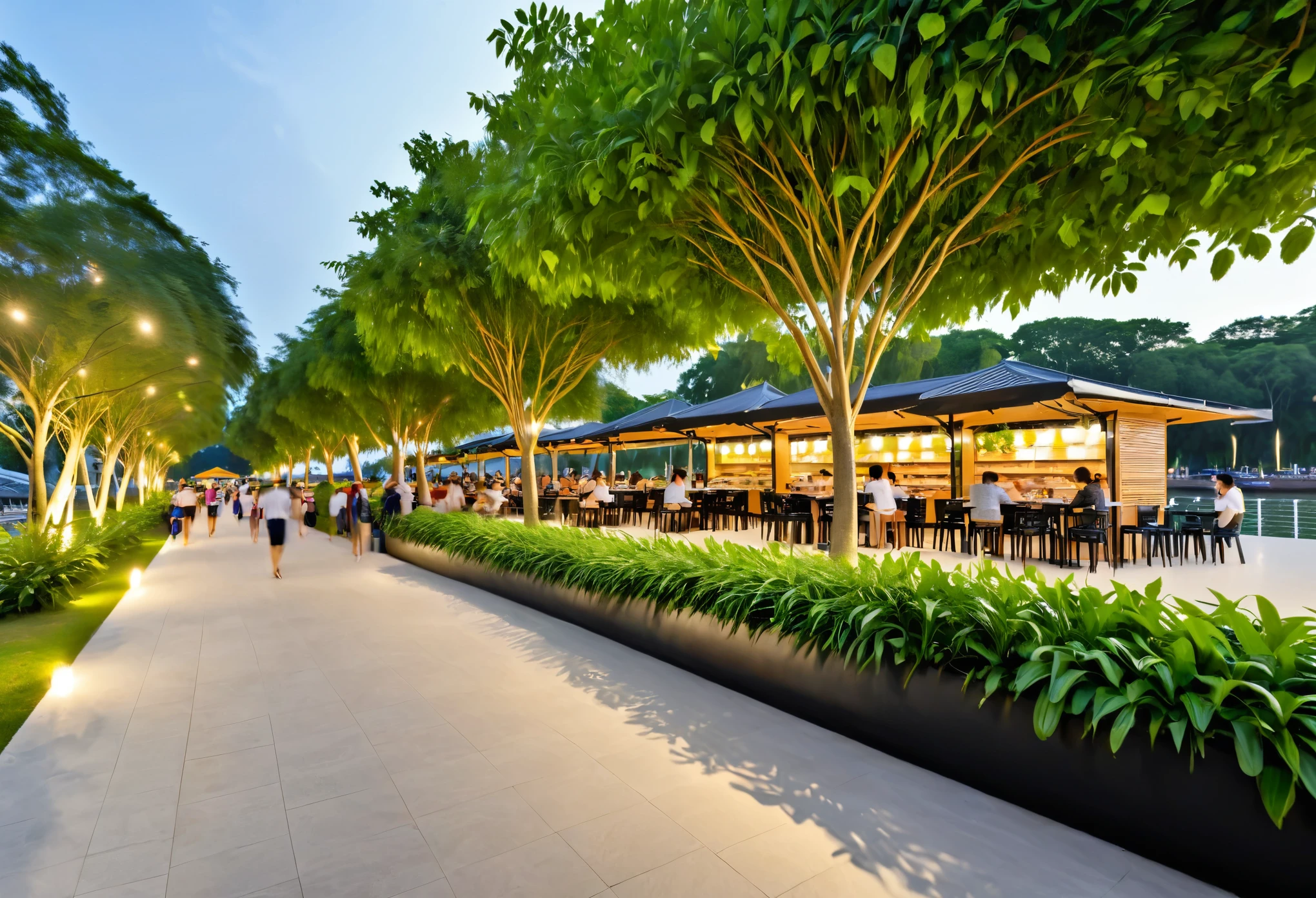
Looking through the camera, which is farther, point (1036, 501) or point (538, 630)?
point (1036, 501)

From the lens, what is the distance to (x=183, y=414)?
26.5 meters

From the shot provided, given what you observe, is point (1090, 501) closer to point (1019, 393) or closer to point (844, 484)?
point (1019, 393)

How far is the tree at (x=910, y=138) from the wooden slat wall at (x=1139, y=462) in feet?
25.7

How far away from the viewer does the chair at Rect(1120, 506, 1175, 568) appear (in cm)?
952

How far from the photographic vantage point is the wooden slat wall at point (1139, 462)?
11.6 meters

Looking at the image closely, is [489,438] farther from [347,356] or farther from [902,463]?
[902,463]

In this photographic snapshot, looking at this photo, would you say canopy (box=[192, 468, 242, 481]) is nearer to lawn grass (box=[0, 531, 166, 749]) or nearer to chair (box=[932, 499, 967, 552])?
lawn grass (box=[0, 531, 166, 749])

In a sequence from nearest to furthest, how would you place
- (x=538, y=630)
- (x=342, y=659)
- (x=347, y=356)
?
(x=342, y=659) → (x=538, y=630) → (x=347, y=356)

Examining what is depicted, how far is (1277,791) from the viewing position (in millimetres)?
2281

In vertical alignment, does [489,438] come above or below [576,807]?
above

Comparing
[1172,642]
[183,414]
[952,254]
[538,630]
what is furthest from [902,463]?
[183,414]

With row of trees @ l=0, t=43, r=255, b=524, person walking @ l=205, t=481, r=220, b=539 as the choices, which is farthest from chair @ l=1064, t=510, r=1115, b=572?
person walking @ l=205, t=481, r=220, b=539

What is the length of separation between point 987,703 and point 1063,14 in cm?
370

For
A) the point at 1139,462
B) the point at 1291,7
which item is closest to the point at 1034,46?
the point at 1291,7
